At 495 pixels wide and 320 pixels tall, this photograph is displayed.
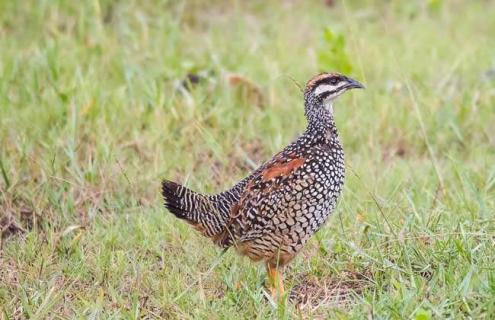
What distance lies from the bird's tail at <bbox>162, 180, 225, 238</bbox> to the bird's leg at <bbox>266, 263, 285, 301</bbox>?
1.03 ft

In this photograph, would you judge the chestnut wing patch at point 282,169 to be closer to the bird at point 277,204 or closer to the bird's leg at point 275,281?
the bird at point 277,204

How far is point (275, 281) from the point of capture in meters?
5.16

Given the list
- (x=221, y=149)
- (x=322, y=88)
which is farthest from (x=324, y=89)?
(x=221, y=149)

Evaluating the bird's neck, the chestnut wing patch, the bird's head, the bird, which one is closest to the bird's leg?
the bird

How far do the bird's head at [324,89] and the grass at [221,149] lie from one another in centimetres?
50

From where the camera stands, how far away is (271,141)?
7.11 m

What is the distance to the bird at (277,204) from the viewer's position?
5.09 meters

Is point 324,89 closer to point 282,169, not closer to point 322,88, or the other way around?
point 322,88

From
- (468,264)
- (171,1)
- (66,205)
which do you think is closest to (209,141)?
(66,205)

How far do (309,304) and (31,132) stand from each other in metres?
2.72

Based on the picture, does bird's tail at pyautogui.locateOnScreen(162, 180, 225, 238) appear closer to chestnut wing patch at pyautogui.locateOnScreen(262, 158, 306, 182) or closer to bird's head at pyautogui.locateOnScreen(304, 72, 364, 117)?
chestnut wing patch at pyautogui.locateOnScreen(262, 158, 306, 182)

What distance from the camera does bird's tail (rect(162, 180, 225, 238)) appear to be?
5.20m

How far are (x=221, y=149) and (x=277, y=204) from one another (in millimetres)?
1567

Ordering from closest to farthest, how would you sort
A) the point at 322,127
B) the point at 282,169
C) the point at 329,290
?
the point at 329,290 → the point at 282,169 → the point at 322,127
